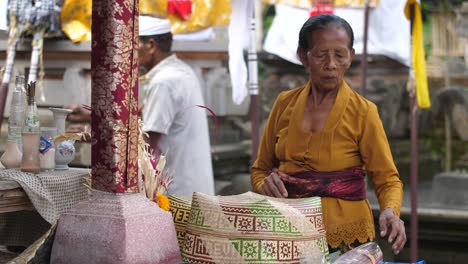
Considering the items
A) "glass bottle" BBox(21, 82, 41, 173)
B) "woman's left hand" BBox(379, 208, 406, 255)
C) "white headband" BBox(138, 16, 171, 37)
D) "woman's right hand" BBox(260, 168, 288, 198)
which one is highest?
"white headband" BBox(138, 16, 171, 37)

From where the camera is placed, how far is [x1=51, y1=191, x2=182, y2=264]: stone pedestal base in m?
3.05

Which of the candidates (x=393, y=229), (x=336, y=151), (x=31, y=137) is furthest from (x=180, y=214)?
(x=31, y=137)

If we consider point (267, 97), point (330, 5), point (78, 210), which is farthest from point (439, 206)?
point (78, 210)

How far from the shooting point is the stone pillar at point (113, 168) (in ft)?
10.1

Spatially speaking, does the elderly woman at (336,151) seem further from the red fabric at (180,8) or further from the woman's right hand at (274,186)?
the red fabric at (180,8)

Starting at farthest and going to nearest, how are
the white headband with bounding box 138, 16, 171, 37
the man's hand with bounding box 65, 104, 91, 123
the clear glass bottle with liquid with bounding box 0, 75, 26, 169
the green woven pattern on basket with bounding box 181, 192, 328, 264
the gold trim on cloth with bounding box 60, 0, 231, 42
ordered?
1. the gold trim on cloth with bounding box 60, 0, 231, 42
2. the man's hand with bounding box 65, 104, 91, 123
3. the white headband with bounding box 138, 16, 171, 37
4. the clear glass bottle with liquid with bounding box 0, 75, 26, 169
5. the green woven pattern on basket with bounding box 181, 192, 328, 264

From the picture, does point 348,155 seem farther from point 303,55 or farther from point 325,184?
point 303,55

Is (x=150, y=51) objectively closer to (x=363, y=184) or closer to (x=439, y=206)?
(x=363, y=184)

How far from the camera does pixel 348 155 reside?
3.55 meters

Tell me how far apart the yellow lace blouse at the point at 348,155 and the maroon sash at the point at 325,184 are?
0.07 feet

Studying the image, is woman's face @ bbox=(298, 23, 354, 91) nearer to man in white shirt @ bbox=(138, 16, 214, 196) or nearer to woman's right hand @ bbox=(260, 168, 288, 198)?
woman's right hand @ bbox=(260, 168, 288, 198)

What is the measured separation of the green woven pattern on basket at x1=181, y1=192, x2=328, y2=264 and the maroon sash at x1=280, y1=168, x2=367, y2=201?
498 millimetres

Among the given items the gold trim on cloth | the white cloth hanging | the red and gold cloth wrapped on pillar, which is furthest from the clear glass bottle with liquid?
the gold trim on cloth

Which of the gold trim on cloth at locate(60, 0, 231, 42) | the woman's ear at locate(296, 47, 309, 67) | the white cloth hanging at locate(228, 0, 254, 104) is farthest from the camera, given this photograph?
the gold trim on cloth at locate(60, 0, 231, 42)
